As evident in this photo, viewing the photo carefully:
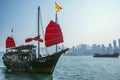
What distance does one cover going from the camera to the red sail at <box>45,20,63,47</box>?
34812 mm

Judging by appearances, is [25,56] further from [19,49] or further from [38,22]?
[38,22]

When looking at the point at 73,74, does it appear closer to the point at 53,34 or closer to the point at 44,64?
the point at 44,64

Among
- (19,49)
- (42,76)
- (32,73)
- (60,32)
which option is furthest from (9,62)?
(60,32)

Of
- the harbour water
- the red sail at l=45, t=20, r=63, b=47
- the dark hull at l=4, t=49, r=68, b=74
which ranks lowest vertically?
the harbour water

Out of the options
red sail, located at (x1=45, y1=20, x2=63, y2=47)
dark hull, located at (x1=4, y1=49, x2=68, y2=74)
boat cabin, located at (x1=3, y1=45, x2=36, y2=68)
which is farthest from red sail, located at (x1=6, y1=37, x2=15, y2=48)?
red sail, located at (x1=45, y1=20, x2=63, y2=47)

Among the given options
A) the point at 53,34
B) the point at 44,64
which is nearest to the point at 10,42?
the point at 44,64

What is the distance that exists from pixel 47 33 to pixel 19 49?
33.9ft

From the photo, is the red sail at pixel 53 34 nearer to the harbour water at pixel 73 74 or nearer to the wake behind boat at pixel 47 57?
the wake behind boat at pixel 47 57

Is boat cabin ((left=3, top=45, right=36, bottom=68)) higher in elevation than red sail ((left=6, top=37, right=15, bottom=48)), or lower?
lower

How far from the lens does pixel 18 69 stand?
39594 millimetres

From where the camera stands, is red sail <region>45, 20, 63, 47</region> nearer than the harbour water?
No

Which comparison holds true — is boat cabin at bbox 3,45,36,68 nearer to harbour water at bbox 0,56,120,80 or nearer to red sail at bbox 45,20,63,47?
harbour water at bbox 0,56,120,80

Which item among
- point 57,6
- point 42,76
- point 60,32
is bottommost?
point 42,76

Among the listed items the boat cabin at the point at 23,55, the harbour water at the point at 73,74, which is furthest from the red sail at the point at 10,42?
the boat cabin at the point at 23,55
